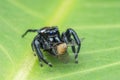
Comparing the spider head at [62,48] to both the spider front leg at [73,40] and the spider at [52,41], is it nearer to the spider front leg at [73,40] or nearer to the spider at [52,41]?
the spider at [52,41]

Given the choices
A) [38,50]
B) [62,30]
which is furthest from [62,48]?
[62,30]

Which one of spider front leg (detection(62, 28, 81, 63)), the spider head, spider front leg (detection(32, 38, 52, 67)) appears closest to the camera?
the spider head

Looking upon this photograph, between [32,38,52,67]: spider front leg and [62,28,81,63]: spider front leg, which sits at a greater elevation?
[32,38,52,67]: spider front leg

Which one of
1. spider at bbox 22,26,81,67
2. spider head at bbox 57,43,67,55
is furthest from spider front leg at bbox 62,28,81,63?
spider head at bbox 57,43,67,55

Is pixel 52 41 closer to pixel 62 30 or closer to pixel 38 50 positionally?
pixel 38 50

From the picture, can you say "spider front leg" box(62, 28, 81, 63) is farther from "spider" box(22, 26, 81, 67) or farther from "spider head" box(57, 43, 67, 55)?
"spider head" box(57, 43, 67, 55)

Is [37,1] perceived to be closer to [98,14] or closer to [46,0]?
[46,0]

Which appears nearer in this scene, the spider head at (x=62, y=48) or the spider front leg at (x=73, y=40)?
the spider head at (x=62, y=48)

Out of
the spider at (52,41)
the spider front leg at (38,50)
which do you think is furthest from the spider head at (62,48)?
the spider front leg at (38,50)
